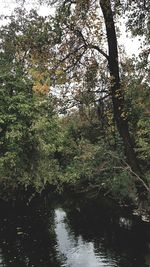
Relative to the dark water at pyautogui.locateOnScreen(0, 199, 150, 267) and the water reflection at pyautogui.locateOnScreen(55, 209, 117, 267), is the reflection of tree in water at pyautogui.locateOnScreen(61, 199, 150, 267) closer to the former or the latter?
the dark water at pyautogui.locateOnScreen(0, 199, 150, 267)

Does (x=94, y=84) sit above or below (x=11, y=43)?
below

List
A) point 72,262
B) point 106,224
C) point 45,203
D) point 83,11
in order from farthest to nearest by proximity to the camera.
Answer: point 45,203 < point 106,224 < point 72,262 < point 83,11

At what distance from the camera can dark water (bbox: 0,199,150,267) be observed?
1686 cm

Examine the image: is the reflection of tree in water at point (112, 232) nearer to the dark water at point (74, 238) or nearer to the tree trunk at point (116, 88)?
the dark water at point (74, 238)

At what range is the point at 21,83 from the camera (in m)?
26.4

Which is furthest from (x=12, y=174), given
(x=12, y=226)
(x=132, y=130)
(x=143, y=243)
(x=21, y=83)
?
(x=143, y=243)

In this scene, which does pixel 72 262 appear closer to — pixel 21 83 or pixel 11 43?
pixel 11 43

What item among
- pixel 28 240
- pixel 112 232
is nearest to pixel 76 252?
pixel 28 240

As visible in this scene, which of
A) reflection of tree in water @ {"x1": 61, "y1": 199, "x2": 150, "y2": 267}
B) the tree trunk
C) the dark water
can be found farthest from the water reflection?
the tree trunk

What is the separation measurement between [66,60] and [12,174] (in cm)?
1624

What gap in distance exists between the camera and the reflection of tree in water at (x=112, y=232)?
17109 mm

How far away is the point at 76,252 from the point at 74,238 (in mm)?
2580

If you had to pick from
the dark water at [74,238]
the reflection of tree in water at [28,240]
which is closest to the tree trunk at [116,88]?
the dark water at [74,238]

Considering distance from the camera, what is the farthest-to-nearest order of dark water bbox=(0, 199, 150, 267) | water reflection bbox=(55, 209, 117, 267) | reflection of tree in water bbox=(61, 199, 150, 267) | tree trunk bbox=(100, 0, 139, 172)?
reflection of tree in water bbox=(61, 199, 150, 267), dark water bbox=(0, 199, 150, 267), water reflection bbox=(55, 209, 117, 267), tree trunk bbox=(100, 0, 139, 172)
